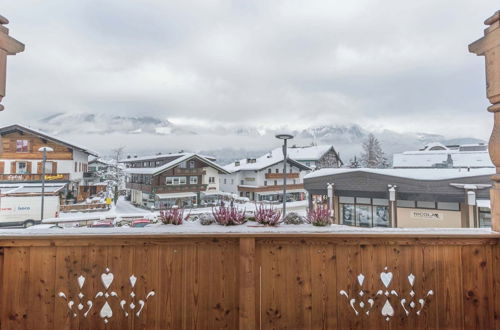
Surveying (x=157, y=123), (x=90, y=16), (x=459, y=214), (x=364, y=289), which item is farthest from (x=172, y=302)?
(x=459, y=214)

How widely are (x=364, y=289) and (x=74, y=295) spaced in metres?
1.61

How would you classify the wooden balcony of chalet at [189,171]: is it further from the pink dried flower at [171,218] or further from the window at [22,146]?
the pink dried flower at [171,218]

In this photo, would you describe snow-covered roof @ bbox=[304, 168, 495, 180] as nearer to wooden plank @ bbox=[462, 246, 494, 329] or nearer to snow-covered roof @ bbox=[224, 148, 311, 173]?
snow-covered roof @ bbox=[224, 148, 311, 173]

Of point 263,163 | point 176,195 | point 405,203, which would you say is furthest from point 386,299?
point 405,203

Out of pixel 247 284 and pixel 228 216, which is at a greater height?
pixel 228 216

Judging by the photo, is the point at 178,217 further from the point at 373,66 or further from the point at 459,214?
the point at 459,214

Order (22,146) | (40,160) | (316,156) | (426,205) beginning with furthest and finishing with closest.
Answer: (426,205) < (316,156) < (40,160) < (22,146)

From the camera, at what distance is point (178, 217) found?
1.67m

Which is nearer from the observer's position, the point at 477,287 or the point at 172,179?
the point at 477,287

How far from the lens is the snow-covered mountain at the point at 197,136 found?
14.4ft

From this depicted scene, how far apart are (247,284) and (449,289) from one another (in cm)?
113

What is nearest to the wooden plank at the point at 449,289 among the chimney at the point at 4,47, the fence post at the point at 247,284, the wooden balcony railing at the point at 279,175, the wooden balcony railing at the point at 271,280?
the wooden balcony railing at the point at 271,280

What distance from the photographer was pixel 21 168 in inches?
130

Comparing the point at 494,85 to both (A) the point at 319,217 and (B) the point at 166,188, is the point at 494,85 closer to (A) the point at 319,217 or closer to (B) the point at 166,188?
(A) the point at 319,217
